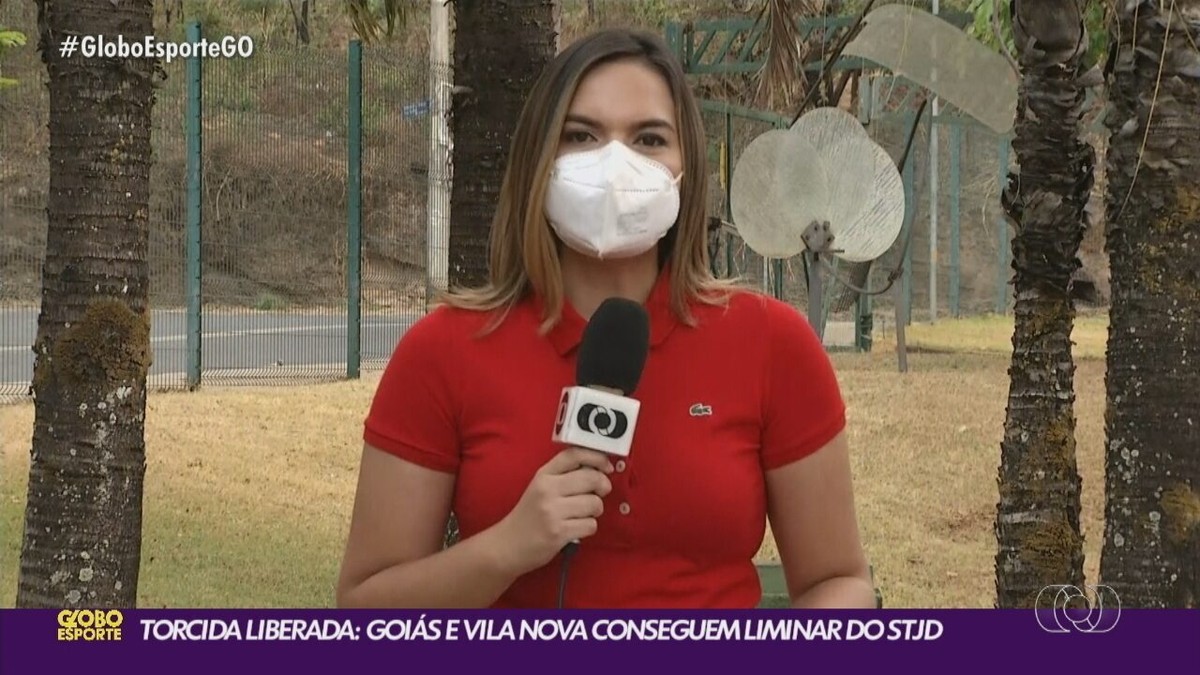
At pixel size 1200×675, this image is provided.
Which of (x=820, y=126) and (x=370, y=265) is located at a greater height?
(x=820, y=126)

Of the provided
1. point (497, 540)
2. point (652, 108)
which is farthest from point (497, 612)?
point (652, 108)

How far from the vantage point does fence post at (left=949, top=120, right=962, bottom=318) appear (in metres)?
12.2

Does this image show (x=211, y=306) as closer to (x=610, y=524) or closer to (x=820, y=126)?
(x=820, y=126)

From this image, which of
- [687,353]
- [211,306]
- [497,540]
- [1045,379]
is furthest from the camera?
[211,306]

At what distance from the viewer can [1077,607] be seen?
339cm

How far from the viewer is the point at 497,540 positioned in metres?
1.60

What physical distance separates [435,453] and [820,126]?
3275 millimetres

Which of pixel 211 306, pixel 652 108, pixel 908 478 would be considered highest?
pixel 652 108

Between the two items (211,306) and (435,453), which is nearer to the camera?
(435,453)

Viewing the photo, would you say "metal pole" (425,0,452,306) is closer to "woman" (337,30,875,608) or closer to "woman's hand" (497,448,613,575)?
"woman" (337,30,875,608)

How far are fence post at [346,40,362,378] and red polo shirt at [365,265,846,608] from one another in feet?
21.7

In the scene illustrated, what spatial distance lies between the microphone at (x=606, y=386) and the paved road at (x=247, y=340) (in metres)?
7.61

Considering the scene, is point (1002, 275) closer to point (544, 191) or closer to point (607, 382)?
point (544, 191)

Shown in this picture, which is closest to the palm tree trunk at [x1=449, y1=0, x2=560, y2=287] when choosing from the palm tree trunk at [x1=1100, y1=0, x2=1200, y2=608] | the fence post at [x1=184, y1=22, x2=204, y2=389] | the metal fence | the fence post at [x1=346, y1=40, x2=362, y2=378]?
the palm tree trunk at [x1=1100, y1=0, x2=1200, y2=608]
